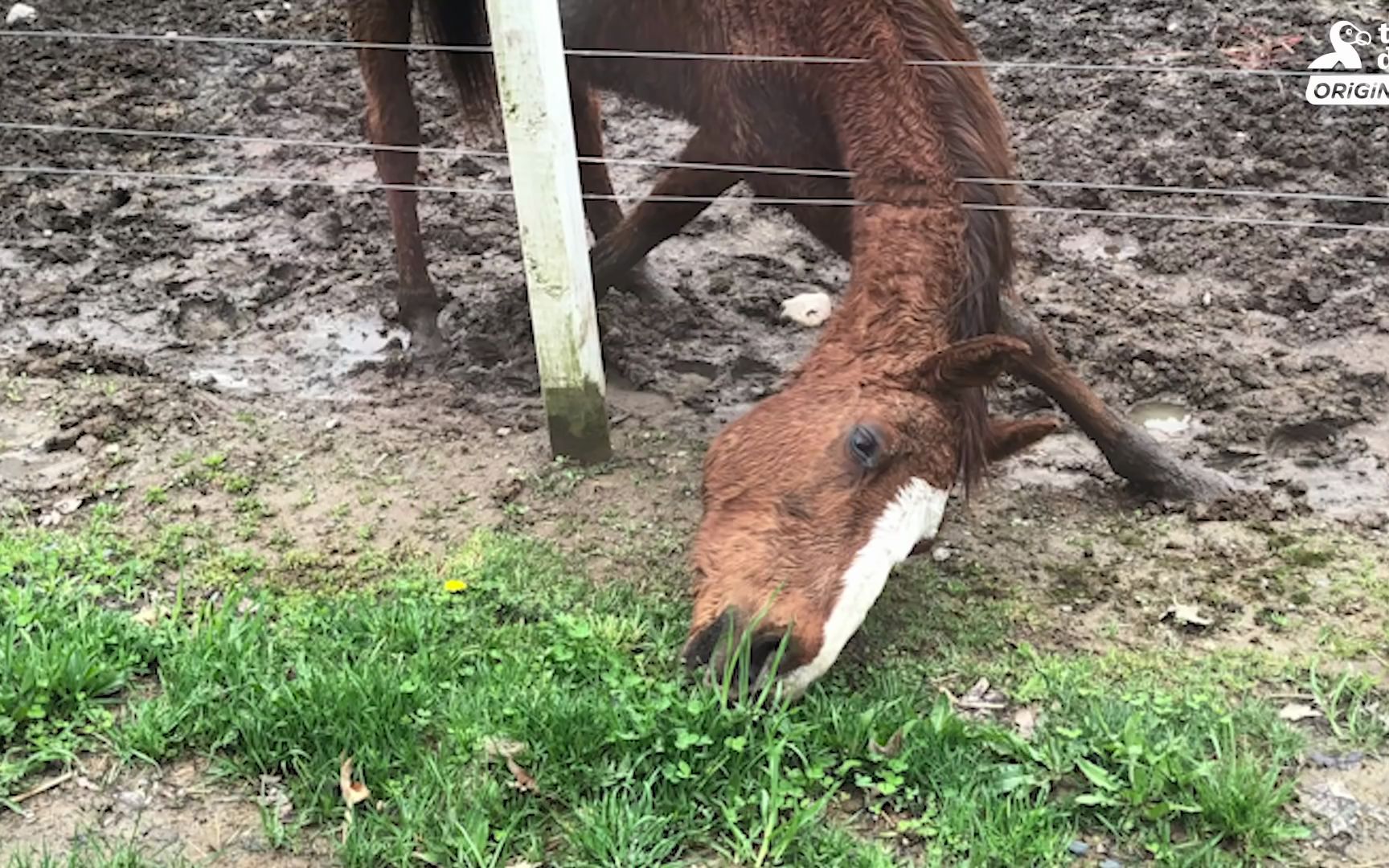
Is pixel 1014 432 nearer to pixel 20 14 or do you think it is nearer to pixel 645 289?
pixel 645 289

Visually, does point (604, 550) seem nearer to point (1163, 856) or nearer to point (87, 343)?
point (1163, 856)

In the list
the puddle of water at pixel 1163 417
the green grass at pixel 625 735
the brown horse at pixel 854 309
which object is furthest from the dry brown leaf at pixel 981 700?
the puddle of water at pixel 1163 417

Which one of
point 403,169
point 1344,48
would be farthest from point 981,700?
point 1344,48

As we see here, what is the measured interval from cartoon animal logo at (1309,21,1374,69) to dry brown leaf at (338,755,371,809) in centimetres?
437

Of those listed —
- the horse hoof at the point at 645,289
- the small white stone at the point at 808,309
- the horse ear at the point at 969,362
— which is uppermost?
the horse ear at the point at 969,362

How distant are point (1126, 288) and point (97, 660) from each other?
379 cm

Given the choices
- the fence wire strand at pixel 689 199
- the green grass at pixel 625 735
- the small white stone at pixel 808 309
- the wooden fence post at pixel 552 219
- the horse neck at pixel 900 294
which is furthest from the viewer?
the small white stone at pixel 808 309

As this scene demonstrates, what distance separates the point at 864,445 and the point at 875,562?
0.96ft

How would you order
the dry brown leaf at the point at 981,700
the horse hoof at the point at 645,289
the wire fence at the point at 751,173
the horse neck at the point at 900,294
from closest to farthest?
the dry brown leaf at the point at 981,700 < the horse neck at the point at 900,294 < the wire fence at the point at 751,173 < the horse hoof at the point at 645,289

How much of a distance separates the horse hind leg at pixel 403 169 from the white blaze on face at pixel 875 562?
7.77 feet

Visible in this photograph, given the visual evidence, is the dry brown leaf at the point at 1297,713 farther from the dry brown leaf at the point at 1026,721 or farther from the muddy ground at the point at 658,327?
the dry brown leaf at the point at 1026,721

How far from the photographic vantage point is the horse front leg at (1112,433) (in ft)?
13.8

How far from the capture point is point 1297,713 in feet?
10.6


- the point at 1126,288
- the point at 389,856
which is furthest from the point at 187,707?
the point at 1126,288
